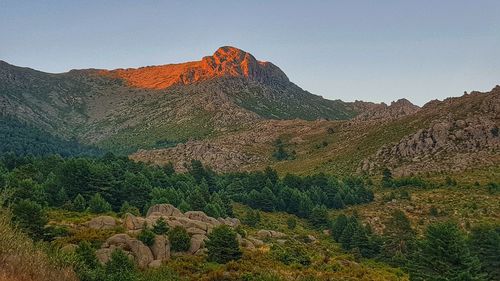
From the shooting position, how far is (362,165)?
13862 centimetres

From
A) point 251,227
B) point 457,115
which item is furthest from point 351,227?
point 457,115

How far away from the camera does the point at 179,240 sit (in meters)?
43.4

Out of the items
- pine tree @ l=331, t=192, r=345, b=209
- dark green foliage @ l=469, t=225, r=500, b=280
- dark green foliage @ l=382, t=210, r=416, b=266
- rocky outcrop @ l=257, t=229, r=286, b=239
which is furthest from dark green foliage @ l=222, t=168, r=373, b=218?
dark green foliage @ l=469, t=225, r=500, b=280

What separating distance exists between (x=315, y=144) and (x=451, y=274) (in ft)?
492

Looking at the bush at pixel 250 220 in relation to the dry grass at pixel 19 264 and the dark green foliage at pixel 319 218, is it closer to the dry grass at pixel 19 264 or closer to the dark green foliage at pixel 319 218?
the dark green foliage at pixel 319 218

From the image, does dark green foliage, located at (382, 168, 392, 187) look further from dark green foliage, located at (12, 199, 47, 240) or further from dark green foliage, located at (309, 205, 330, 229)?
dark green foliage, located at (12, 199, 47, 240)

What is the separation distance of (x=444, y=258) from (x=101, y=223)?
36235 millimetres

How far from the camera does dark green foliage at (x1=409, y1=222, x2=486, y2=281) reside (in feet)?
128

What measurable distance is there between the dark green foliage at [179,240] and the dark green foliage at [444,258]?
22.7 m

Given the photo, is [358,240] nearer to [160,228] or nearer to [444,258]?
[444,258]

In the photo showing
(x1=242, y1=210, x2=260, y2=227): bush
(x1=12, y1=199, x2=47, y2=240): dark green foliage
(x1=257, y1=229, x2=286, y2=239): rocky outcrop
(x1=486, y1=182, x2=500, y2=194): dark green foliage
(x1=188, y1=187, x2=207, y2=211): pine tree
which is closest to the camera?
(x1=12, y1=199, x2=47, y2=240): dark green foliage

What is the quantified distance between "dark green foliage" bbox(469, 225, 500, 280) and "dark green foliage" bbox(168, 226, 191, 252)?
3215 cm

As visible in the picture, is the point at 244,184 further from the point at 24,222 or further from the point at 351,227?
the point at 24,222

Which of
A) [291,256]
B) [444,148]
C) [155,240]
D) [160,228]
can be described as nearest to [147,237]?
[155,240]
